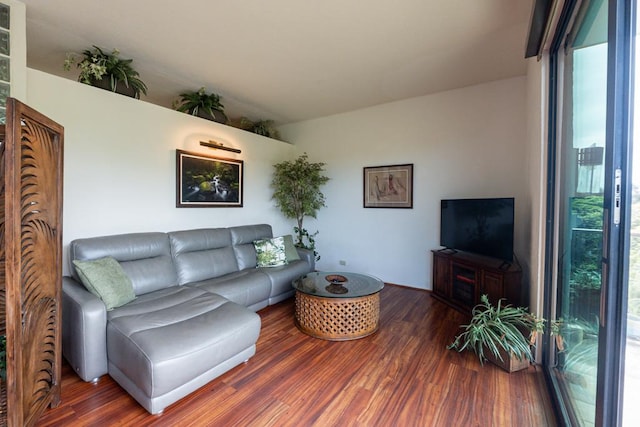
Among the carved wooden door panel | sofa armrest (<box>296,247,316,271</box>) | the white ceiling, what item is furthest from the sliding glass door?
sofa armrest (<box>296,247,316,271</box>)

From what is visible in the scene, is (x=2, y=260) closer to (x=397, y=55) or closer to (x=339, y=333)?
(x=339, y=333)

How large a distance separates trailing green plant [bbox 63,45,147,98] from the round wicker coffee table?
8.97ft

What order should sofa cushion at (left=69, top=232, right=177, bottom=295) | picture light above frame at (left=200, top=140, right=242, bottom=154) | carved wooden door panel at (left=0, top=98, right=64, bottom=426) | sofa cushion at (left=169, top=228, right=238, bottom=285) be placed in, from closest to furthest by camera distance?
carved wooden door panel at (left=0, top=98, right=64, bottom=426)
sofa cushion at (left=69, top=232, right=177, bottom=295)
sofa cushion at (left=169, top=228, right=238, bottom=285)
picture light above frame at (left=200, top=140, right=242, bottom=154)

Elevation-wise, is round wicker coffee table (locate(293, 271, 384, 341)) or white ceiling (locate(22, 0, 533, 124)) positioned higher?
white ceiling (locate(22, 0, 533, 124))

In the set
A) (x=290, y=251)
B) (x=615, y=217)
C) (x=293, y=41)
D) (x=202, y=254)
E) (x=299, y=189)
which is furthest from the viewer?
(x=299, y=189)

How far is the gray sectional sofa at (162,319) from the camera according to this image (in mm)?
1566

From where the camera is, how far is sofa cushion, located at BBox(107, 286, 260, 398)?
4.98ft

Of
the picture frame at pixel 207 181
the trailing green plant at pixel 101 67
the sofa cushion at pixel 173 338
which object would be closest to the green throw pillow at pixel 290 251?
the picture frame at pixel 207 181

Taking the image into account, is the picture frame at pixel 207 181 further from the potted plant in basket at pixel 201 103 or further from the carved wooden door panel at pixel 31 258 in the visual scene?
the carved wooden door panel at pixel 31 258

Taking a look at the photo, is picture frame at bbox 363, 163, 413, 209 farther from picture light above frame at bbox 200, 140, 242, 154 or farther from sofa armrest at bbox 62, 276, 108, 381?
sofa armrest at bbox 62, 276, 108, 381

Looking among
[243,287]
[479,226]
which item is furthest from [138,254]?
[479,226]

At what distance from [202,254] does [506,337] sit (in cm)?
295

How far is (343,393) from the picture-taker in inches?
68.9

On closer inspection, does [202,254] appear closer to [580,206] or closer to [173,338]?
[173,338]
